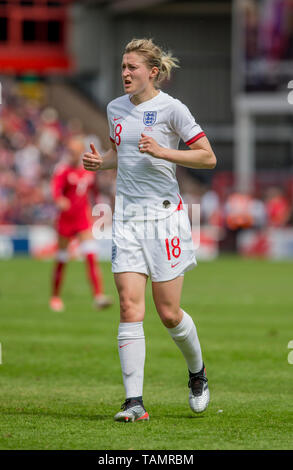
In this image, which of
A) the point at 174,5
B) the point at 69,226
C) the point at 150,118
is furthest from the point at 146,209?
the point at 174,5

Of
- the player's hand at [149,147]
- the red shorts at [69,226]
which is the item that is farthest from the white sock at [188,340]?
the red shorts at [69,226]

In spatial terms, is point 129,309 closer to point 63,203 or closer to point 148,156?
point 148,156

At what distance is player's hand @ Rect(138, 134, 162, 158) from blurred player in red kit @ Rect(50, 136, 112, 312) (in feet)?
25.3

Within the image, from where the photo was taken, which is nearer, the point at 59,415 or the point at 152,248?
the point at 152,248

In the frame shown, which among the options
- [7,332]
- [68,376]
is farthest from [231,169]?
[68,376]

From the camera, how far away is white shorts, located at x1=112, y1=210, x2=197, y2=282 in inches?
261

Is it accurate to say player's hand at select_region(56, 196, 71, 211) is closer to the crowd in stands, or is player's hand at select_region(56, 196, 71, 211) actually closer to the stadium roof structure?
the crowd in stands

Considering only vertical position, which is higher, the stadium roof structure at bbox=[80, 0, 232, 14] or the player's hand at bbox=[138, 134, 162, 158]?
the stadium roof structure at bbox=[80, 0, 232, 14]

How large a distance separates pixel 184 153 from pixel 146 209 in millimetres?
480

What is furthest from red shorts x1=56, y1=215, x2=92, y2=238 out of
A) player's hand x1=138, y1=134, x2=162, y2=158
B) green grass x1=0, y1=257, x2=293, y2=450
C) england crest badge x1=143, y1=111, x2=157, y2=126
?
player's hand x1=138, y1=134, x2=162, y2=158

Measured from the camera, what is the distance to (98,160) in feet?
22.9

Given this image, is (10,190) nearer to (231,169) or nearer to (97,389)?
(231,169)

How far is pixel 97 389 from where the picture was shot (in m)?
8.00
